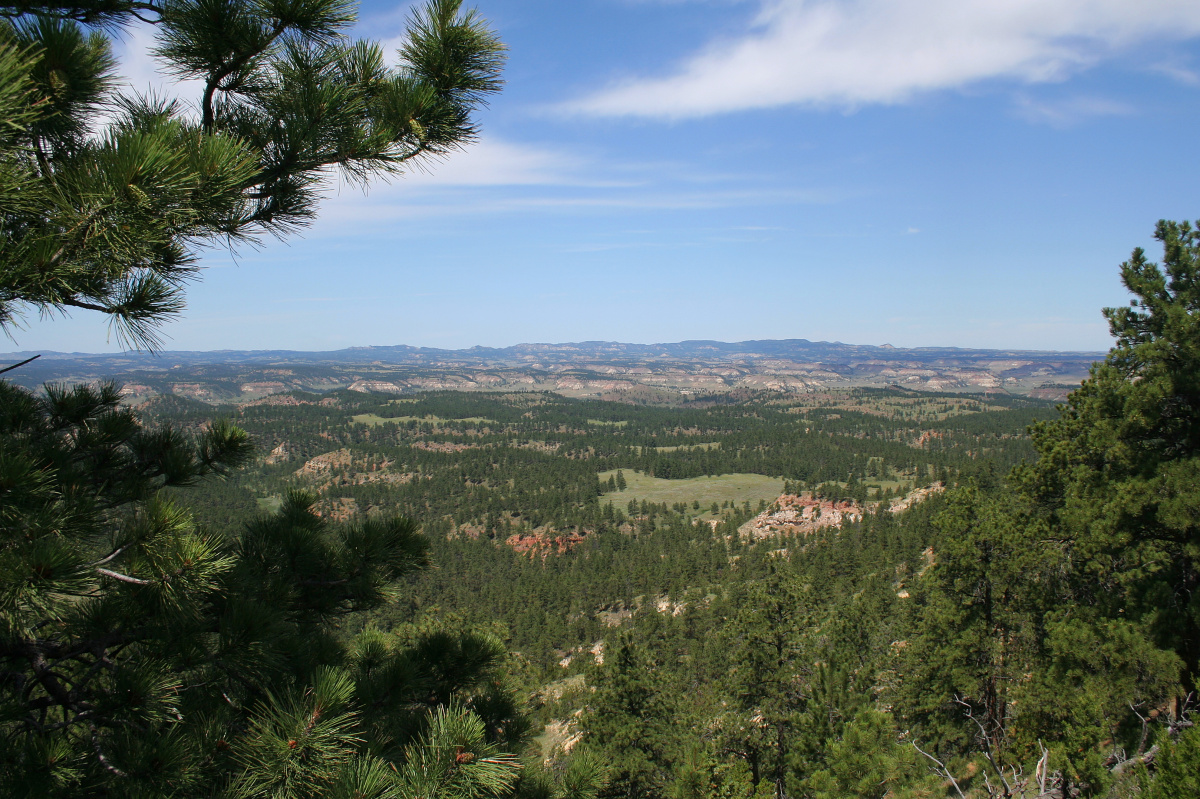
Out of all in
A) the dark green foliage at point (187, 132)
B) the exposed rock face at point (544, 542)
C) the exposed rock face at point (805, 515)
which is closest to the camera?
the dark green foliage at point (187, 132)

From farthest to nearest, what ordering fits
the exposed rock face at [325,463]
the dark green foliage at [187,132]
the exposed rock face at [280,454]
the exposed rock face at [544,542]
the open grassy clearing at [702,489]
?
1. the exposed rock face at [280,454]
2. the exposed rock face at [325,463]
3. the open grassy clearing at [702,489]
4. the exposed rock face at [544,542]
5. the dark green foliage at [187,132]

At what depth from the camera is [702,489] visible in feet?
488

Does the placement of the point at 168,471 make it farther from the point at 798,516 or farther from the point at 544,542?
the point at 544,542

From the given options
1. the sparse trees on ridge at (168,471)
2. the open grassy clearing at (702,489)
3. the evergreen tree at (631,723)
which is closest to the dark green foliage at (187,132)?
the sparse trees on ridge at (168,471)

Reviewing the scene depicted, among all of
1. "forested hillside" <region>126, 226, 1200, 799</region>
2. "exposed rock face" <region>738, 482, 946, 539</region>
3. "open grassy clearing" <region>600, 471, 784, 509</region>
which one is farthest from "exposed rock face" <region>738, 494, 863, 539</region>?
"forested hillside" <region>126, 226, 1200, 799</region>

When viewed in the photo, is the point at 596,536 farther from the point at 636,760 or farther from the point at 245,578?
the point at 245,578

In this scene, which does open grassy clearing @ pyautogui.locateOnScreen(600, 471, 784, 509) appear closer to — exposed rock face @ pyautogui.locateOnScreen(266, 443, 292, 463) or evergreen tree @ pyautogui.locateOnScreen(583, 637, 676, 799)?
exposed rock face @ pyautogui.locateOnScreen(266, 443, 292, 463)

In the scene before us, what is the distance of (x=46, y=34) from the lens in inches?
135

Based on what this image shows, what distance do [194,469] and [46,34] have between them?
11.5 ft

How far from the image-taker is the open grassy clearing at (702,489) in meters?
136

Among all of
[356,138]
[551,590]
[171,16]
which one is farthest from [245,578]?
[551,590]

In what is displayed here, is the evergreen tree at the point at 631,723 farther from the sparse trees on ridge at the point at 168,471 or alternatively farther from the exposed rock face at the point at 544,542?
the exposed rock face at the point at 544,542

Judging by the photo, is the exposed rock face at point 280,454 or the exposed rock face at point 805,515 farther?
the exposed rock face at point 280,454

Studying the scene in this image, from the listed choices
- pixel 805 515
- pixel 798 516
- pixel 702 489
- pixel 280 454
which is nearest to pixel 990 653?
Answer: pixel 798 516
